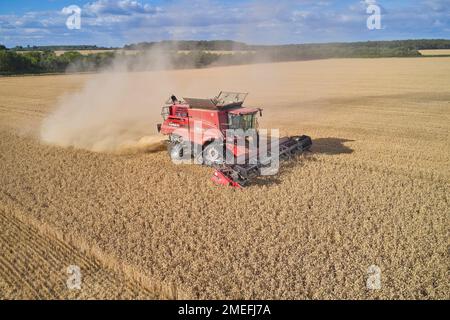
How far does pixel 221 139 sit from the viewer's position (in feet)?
37.6

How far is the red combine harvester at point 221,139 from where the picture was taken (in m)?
11.0

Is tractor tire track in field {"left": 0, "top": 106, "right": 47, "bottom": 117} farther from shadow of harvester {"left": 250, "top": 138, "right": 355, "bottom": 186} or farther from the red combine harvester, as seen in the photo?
shadow of harvester {"left": 250, "top": 138, "right": 355, "bottom": 186}

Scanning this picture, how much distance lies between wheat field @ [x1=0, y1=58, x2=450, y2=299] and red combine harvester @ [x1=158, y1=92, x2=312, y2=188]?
0.47 m

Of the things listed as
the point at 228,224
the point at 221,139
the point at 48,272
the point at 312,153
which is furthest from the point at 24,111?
the point at 228,224

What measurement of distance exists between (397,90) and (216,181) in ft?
87.7

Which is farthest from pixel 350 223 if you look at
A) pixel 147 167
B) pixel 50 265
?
pixel 147 167

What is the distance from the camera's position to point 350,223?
809 cm

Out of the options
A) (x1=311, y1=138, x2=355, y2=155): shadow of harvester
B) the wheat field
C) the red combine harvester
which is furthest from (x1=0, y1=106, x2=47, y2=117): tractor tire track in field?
(x1=311, y1=138, x2=355, y2=155): shadow of harvester

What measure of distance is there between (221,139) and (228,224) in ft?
12.7

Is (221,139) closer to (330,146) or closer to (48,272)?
(330,146)

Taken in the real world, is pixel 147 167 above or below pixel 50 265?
above

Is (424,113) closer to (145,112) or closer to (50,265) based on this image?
(145,112)

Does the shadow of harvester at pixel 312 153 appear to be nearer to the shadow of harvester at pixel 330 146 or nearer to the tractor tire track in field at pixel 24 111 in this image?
the shadow of harvester at pixel 330 146

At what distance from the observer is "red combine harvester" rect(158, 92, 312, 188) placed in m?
11.0
